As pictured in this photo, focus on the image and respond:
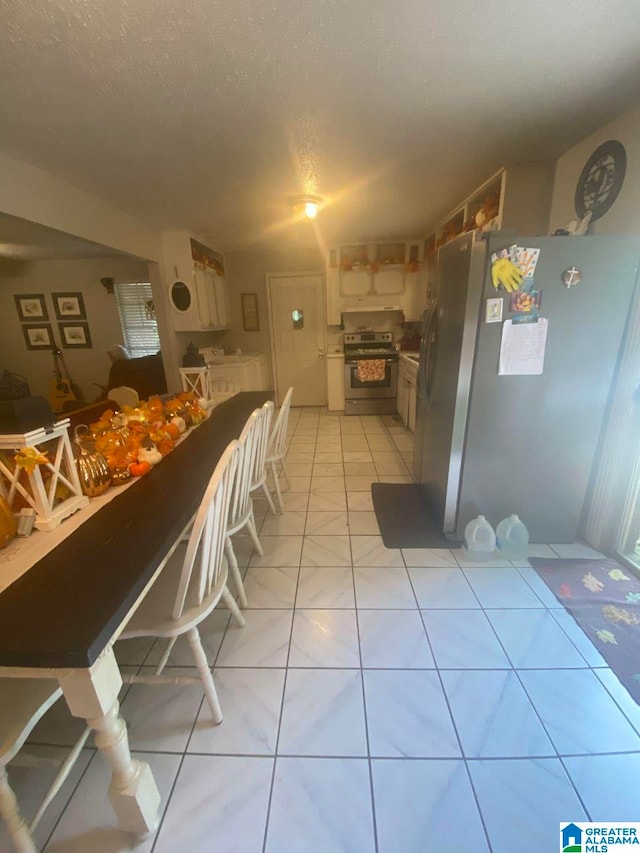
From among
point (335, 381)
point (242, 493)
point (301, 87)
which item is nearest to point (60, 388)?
point (335, 381)

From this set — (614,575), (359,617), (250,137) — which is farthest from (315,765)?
(250,137)

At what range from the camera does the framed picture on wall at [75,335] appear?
5.14 m

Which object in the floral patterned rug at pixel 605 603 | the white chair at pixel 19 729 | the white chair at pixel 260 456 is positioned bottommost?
the floral patterned rug at pixel 605 603

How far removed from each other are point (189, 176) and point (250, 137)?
717 millimetres

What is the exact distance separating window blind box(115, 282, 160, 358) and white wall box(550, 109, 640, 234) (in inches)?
185

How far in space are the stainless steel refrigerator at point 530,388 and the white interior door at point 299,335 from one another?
325cm

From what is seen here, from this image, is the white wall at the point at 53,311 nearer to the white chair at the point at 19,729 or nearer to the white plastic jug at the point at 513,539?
the white chair at the point at 19,729

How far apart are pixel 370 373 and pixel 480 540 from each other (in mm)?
2910

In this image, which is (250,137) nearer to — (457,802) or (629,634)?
(457,802)

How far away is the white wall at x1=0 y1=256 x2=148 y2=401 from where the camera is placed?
16.2 feet

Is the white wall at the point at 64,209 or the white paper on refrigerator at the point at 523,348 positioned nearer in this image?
the white paper on refrigerator at the point at 523,348

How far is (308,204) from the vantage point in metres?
2.87

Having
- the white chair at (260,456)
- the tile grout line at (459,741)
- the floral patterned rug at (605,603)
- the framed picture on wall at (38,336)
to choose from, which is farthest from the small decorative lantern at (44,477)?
the framed picture on wall at (38,336)

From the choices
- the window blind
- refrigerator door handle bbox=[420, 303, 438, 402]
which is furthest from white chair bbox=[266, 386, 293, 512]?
the window blind
